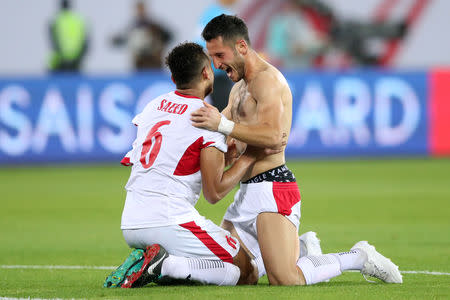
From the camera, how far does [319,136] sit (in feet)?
60.1

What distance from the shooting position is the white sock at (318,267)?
6680 mm

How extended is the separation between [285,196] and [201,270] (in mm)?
895

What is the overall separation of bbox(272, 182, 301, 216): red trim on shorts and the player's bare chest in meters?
0.54

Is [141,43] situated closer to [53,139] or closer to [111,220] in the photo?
[53,139]

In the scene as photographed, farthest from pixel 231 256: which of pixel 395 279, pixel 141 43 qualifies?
pixel 141 43

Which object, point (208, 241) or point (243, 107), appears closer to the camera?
point (208, 241)

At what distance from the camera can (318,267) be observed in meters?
6.71

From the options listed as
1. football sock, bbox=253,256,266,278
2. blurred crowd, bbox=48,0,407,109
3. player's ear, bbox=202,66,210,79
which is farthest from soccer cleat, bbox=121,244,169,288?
blurred crowd, bbox=48,0,407,109

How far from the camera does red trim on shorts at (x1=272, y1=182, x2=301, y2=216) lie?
684 centimetres

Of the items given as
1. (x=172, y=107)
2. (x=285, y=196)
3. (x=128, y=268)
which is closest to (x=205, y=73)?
(x=172, y=107)

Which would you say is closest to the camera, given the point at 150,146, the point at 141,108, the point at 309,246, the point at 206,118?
the point at 206,118

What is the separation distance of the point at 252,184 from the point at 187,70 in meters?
1.05

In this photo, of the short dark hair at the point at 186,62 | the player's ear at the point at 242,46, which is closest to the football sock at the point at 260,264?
the short dark hair at the point at 186,62

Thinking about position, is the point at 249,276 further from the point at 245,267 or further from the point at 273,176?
the point at 273,176
